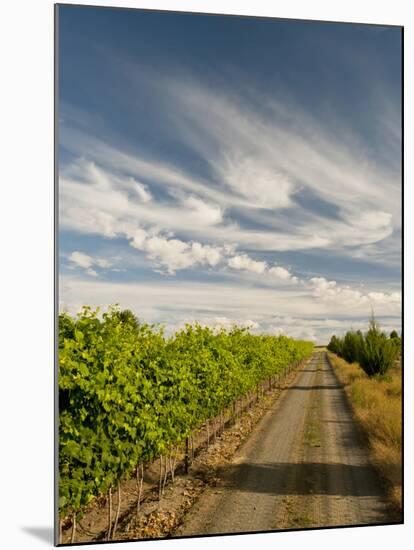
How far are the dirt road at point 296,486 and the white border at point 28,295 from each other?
180mm

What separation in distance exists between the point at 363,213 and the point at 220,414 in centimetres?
463

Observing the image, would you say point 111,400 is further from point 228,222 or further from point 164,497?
point 228,222

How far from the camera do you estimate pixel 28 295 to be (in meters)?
5.60

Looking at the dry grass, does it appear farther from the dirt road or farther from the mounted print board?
the dirt road

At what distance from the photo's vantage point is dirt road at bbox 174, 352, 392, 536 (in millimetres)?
5902

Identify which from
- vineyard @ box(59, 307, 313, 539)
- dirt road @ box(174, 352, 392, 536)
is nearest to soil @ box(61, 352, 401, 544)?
dirt road @ box(174, 352, 392, 536)

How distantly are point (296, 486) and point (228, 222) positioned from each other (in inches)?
103

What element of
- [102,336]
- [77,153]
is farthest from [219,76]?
[102,336]

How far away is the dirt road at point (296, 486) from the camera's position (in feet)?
19.4

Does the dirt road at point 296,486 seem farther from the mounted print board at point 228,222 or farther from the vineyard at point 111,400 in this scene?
the vineyard at point 111,400

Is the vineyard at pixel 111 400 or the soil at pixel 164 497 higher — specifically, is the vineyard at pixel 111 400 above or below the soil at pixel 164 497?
above

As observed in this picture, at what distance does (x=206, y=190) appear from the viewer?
6207 millimetres

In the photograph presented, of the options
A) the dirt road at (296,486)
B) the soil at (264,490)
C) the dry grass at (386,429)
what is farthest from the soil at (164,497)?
the dry grass at (386,429)

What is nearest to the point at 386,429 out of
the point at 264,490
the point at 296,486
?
the point at 296,486
